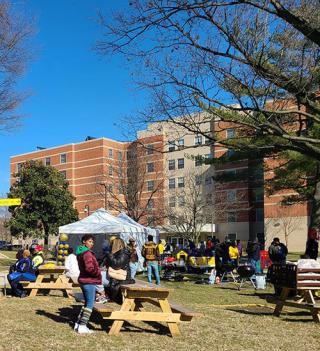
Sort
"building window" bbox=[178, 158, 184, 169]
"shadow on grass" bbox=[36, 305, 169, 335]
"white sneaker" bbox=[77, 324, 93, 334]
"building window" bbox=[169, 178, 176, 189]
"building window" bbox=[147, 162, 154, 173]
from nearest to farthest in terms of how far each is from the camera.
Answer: "white sneaker" bbox=[77, 324, 93, 334]
"shadow on grass" bbox=[36, 305, 169, 335]
"building window" bbox=[147, 162, 154, 173]
"building window" bbox=[169, 178, 176, 189]
"building window" bbox=[178, 158, 184, 169]

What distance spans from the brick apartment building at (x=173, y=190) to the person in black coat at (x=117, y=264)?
31873 mm

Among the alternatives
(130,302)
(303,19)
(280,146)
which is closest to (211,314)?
(130,302)

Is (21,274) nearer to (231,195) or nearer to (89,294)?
(89,294)

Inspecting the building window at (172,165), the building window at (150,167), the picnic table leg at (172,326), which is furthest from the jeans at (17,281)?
the building window at (172,165)

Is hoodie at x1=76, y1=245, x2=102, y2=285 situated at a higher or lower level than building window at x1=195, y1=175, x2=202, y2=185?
lower

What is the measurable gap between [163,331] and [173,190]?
2125 inches

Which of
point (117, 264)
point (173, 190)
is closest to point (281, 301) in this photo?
point (117, 264)

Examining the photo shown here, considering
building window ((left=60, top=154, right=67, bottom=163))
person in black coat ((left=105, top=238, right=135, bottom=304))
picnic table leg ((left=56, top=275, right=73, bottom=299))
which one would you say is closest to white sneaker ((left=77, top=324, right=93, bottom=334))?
→ person in black coat ((left=105, top=238, right=135, bottom=304))

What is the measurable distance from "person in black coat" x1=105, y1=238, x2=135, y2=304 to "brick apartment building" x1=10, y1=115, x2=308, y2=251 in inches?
1255

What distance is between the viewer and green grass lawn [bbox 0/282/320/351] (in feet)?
22.1

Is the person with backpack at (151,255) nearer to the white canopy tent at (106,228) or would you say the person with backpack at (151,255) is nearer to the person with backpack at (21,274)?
the person with backpack at (21,274)

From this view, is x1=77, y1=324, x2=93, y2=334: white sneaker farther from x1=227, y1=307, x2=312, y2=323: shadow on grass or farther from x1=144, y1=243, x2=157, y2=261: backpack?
x1=144, y1=243, x2=157, y2=261: backpack

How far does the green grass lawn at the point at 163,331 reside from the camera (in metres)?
6.72

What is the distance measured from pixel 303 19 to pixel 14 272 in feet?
27.5
